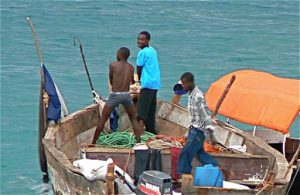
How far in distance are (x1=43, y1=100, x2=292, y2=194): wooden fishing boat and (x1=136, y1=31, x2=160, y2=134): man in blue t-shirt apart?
84 centimetres

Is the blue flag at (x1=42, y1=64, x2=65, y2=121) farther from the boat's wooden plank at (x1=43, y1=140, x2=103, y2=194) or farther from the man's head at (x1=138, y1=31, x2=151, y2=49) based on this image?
the man's head at (x1=138, y1=31, x2=151, y2=49)

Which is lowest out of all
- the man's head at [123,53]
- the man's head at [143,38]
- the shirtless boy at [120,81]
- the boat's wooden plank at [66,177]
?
the boat's wooden plank at [66,177]

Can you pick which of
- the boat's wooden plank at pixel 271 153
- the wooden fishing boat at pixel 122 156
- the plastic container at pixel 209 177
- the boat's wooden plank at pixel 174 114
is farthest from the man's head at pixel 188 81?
the boat's wooden plank at pixel 174 114

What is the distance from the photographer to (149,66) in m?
13.1

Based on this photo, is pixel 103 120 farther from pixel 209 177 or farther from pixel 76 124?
pixel 209 177

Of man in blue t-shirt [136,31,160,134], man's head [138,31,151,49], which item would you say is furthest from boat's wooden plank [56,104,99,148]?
man's head [138,31,151,49]

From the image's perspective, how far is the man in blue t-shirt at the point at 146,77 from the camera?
1304cm

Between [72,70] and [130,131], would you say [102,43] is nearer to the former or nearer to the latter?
[72,70]

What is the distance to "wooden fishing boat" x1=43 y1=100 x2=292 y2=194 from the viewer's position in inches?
421

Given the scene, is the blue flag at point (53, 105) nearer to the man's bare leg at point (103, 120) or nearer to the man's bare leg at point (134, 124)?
the man's bare leg at point (103, 120)

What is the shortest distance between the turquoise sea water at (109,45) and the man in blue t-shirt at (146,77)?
312cm

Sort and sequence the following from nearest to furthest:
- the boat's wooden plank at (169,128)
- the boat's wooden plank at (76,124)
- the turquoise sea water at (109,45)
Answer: the boat's wooden plank at (76,124) → the boat's wooden plank at (169,128) → the turquoise sea water at (109,45)

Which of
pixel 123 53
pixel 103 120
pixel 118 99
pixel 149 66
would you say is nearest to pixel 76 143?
pixel 103 120

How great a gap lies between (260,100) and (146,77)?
1952 mm
